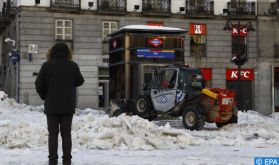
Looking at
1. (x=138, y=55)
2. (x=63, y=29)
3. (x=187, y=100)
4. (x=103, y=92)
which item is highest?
(x=63, y=29)

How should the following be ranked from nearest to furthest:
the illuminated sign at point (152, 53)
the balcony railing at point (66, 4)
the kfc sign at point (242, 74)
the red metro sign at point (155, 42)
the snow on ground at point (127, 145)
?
the snow on ground at point (127, 145) < the illuminated sign at point (152, 53) < the red metro sign at point (155, 42) < the balcony railing at point (66, 4) < the kfc sign at point (242, 74)

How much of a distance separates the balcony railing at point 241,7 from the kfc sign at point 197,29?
2402 mm

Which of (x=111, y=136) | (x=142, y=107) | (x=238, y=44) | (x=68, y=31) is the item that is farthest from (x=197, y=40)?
(x=111, y=136)

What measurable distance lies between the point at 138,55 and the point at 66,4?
14271 millimetres

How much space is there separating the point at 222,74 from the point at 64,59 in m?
30.0

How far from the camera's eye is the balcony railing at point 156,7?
35.9m

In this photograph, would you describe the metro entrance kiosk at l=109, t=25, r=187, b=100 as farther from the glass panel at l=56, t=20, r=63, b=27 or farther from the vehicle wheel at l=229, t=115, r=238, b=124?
the glass panel at l=56, t=20, r=63, b=27

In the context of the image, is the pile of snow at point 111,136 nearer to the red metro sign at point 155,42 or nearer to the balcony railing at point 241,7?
the red metro sign at point 155,42

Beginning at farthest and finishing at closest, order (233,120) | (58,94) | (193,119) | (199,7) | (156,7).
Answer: (199,7) → (156,7) → (233,120) → (193,119) → (58,94)

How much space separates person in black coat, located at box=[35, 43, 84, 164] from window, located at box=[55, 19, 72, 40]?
26.6 meters

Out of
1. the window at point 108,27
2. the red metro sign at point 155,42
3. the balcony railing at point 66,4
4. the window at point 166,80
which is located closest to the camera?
the window at point 166,80

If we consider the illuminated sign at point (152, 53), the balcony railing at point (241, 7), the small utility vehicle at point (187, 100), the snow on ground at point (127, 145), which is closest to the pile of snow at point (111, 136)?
the snow on ground at point (127, 145)

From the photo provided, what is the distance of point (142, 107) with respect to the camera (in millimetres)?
20234

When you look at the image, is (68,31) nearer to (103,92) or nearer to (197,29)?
(103,92)
